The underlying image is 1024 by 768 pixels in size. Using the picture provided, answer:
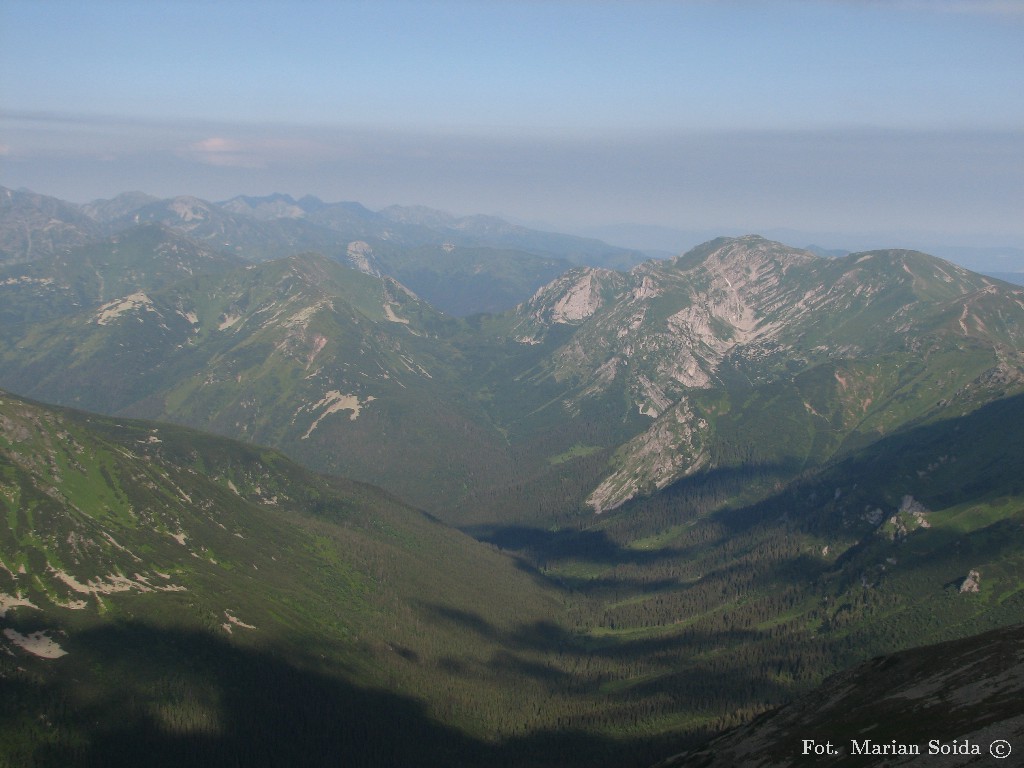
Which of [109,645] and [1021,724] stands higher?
[1021,724]

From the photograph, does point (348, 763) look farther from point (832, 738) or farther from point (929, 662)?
point (929, 662)

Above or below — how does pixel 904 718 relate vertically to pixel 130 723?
above

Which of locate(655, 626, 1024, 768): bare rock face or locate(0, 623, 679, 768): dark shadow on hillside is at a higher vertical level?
locate(655, 626, 1024, 768): bare rock face

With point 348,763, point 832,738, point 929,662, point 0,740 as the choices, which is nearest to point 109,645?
point 0,740

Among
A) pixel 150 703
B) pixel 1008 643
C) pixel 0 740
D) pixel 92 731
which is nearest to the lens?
pixel 1008 643

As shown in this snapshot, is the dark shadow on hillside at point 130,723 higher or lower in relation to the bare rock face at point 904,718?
lower

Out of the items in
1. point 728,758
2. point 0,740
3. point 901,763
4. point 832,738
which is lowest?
point 0,740

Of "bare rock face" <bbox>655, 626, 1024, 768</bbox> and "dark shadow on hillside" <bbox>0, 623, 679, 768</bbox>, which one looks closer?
"bare rock face" <bbox>655, 626, 1024, 768</bbox>

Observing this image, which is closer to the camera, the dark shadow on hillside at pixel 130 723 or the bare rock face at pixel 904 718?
the bare rock face at pixel 904 718

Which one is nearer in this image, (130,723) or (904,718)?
(904,718)

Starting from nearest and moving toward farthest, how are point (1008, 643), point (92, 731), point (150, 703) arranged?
point (1008, 643)
point (92, 731)
point (150, 703)

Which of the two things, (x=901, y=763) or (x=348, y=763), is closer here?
(x=901, y=763)
